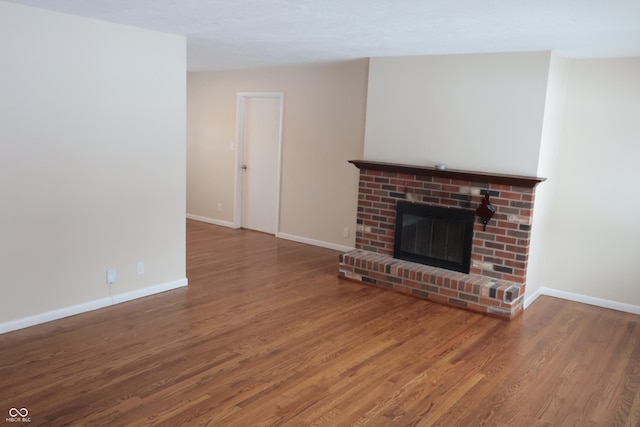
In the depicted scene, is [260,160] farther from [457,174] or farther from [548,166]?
[548,166]

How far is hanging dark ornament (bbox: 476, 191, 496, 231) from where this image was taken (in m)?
4.66

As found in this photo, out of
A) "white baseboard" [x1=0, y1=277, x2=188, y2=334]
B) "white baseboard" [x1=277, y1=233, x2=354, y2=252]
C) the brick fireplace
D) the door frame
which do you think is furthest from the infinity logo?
the door frame

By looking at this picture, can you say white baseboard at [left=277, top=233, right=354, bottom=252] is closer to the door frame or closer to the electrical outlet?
the door frame

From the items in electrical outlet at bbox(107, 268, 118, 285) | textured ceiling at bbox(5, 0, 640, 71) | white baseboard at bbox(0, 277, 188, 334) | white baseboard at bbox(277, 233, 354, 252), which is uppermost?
textured ceiling at bbox(5, 0, 640, 71)

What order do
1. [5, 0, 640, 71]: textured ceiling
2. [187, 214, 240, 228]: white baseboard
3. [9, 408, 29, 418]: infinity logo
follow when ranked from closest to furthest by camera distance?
[9, 408, 29, 418]: infinity logo, [5, 0, 640, 71]: textured ceiling, [187, 214, 240, 228]: white baseboard

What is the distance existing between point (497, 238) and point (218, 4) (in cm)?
308

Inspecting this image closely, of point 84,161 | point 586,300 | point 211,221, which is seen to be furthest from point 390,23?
point 211,221

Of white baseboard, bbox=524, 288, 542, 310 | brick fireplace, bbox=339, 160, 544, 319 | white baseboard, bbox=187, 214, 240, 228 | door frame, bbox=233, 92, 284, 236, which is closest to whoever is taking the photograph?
brick fireplace, bbox=339, 160, 544, 319

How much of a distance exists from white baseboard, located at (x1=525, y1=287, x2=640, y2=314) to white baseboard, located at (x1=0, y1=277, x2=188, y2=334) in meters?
3.32

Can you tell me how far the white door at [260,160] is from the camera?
23.3 feet

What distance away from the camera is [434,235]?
512cm

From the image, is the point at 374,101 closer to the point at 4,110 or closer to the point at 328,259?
the point at 328,259

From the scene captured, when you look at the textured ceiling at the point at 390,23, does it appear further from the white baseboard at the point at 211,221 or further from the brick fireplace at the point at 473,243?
the white baseboard at the point at 211,221

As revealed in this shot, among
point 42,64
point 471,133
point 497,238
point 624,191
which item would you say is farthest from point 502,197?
point 42,64
